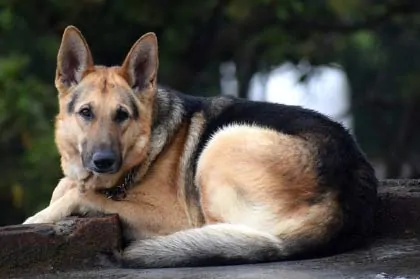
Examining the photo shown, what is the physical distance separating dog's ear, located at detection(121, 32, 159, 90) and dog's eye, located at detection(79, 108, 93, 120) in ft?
1.08

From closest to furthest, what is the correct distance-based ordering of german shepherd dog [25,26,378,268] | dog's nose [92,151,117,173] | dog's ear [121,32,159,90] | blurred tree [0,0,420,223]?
german shepherd dog [25,26,378,268], dog's nose [92,151,117,173], dog's ear [121,32,159,90], blurred tree [0,0,420,223]

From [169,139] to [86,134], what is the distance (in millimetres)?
540

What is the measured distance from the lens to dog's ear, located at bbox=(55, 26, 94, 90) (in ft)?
18.4

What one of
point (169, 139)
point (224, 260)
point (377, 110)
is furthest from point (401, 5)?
Answer: point (224, 260)

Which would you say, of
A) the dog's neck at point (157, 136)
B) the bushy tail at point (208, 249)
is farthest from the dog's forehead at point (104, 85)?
the bushy tail at point (208, 249)

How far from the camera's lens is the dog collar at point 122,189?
559cm

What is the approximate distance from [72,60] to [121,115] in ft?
1.50

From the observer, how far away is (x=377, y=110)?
49.7ft

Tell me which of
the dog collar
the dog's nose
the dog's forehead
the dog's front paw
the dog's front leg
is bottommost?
the dog's front paw

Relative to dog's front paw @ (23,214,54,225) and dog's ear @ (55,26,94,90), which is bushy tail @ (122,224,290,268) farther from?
dog's ear @ (55,26,94,90)

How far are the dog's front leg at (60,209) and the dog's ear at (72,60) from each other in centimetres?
66

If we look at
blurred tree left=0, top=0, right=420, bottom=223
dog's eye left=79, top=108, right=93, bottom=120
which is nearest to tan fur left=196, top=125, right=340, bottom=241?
dog's eye left=79, top=108, right=93, bottom=120

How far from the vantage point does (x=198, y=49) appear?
11055mm

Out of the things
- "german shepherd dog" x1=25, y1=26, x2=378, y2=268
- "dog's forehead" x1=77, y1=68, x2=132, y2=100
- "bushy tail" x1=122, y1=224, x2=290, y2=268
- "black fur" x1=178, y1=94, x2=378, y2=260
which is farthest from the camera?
"dog's forehead" x1=77, y1=68, x2=132, y2=100
